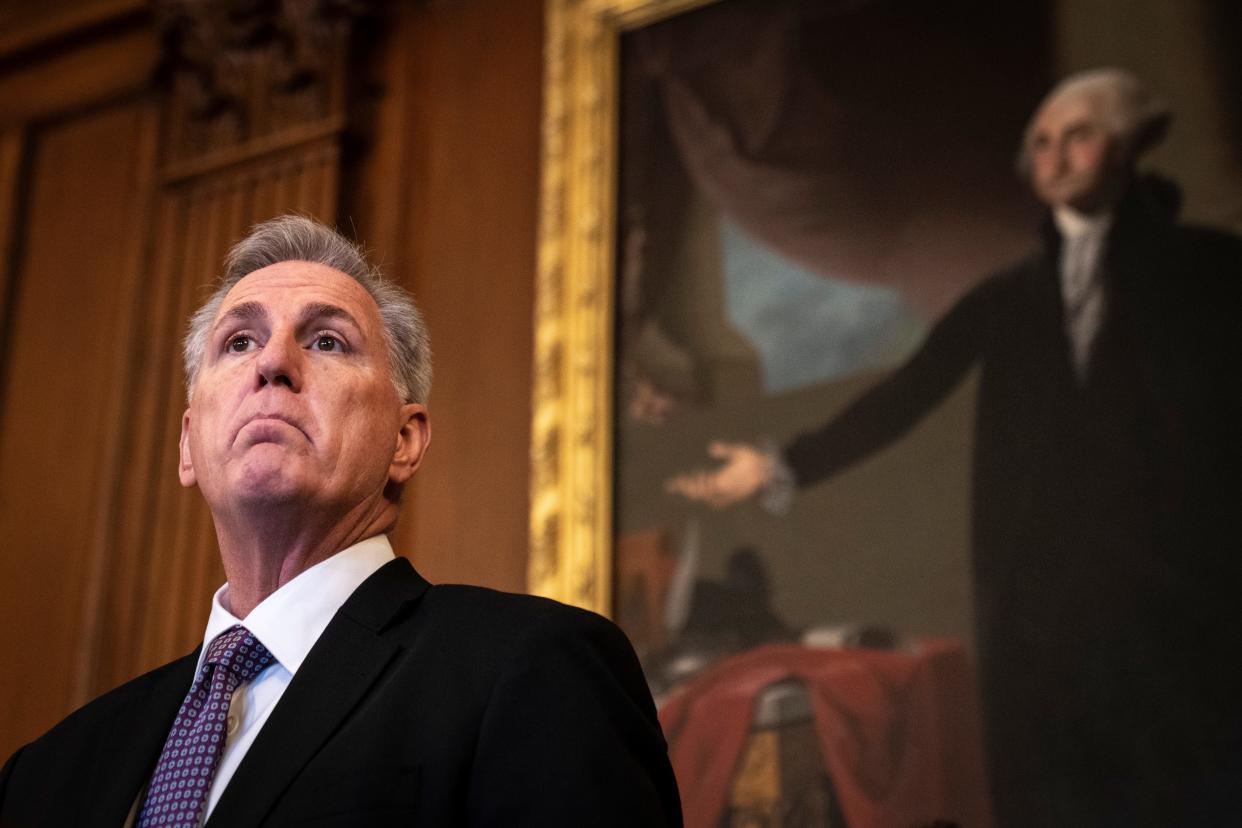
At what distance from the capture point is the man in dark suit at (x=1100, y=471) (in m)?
3.48

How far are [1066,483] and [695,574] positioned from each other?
1.03 metres

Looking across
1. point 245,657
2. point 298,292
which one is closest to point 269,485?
point 245,657

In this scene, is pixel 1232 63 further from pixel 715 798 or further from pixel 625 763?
pixel 625 763

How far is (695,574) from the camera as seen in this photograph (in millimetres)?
4195

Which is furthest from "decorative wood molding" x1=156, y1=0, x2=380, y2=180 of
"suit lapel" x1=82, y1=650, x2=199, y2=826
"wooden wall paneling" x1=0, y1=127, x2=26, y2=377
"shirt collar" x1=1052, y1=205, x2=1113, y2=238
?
"suit lapel" x1=82, y1=650, x2=199, y2=826

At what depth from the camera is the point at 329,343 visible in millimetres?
2363

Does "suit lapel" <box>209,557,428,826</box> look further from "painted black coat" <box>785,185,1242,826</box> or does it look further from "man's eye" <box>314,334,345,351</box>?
"painted black coat" <box>785,185,1242,826</box>

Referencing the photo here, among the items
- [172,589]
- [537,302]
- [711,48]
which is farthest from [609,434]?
[172,589]

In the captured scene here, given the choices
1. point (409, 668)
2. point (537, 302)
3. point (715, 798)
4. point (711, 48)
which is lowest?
point (715, 798)

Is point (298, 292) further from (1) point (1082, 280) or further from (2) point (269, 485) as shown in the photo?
(1) point (1082, 280)

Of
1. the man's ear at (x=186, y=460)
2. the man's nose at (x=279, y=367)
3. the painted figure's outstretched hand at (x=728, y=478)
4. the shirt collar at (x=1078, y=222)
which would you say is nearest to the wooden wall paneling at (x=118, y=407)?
the painted figure's outstretched hand at (x=728, y=478)

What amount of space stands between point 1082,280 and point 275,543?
95.0 inches

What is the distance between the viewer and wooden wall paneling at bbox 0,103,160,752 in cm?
518

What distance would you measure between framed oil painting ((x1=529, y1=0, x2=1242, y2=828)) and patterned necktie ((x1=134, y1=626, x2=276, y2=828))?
2.11m
